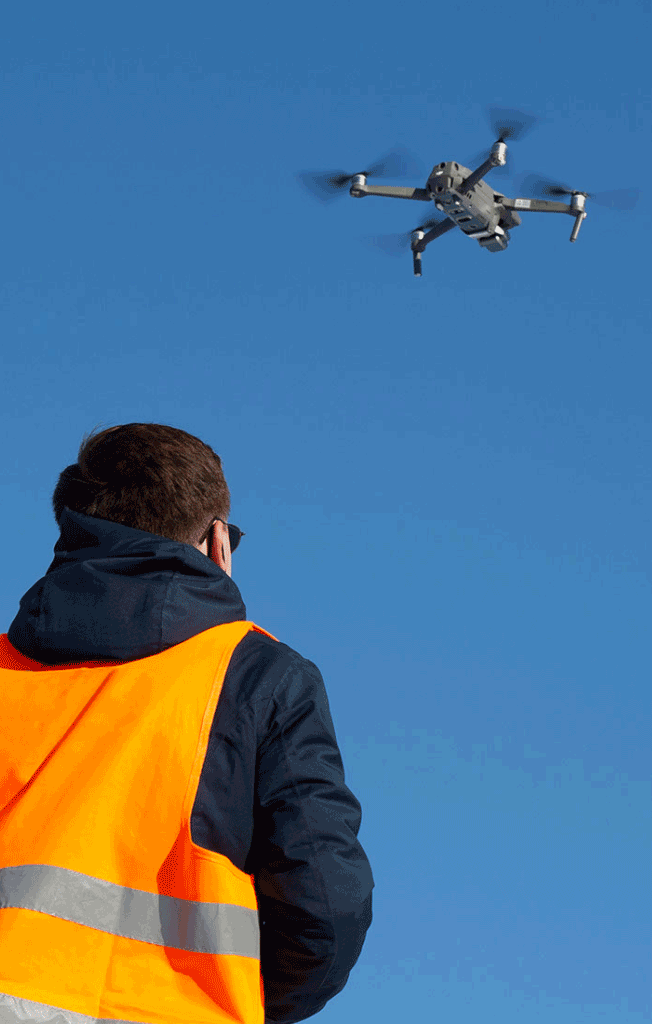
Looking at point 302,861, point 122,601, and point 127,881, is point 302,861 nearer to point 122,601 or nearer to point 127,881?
point 127,881

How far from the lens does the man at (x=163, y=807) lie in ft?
9.89

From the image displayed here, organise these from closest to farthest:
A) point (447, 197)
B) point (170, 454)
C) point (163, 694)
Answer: point (163, 694), point (170, 454), point (447, 197)

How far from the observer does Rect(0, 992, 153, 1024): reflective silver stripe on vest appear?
9.40ft

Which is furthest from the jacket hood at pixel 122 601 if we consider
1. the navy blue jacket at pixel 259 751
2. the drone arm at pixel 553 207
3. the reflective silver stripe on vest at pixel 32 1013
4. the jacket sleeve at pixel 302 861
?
the drone arm at pixel 553 207

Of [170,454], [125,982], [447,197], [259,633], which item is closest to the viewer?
[125,982]

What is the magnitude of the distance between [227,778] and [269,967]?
62cm

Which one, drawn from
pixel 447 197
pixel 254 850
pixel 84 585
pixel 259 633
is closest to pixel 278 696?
pixel 259 633

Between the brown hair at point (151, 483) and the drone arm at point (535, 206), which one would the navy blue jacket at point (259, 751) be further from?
the drone arm at point (535, 206)

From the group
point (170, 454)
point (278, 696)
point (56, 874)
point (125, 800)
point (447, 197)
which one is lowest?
point (56, 874)

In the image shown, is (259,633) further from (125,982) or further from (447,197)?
(447,197)

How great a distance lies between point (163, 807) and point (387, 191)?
86.7ft

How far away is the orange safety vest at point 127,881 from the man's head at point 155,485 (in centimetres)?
63

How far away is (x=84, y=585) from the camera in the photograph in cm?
340

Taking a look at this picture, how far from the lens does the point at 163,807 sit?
3100 millimetres
